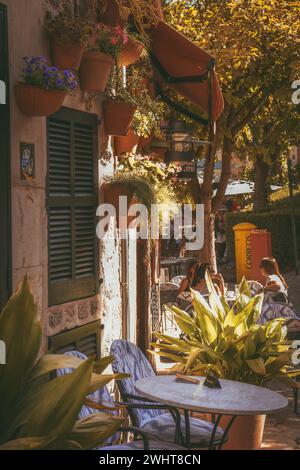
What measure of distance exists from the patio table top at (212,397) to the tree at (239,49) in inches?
326

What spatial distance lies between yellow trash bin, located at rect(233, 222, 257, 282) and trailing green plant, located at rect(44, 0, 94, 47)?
628 inches

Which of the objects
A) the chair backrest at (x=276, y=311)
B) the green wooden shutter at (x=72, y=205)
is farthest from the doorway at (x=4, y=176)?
the chair backrest at (x=276, y=311)

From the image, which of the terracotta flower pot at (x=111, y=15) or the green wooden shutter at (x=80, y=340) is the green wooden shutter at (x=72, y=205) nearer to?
the green wooden shutter at (x=80, y=340)

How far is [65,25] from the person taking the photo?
584 cm

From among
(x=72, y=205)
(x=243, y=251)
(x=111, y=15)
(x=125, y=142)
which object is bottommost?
(x=243, y=251)

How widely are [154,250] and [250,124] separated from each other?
7460 mm

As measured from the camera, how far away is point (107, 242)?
719 centimetres

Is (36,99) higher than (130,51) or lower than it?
lower

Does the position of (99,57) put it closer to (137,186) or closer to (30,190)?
(137,186)

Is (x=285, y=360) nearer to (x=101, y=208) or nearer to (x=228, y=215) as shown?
(x=101, y=208)

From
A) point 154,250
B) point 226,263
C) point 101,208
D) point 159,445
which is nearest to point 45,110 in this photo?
point 101,208

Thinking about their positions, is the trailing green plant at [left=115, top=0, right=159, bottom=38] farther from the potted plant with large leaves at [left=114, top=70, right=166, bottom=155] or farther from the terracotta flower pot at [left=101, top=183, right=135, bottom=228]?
the terracotta flower pot at [left=101, top=183, right=135, bottom=228]

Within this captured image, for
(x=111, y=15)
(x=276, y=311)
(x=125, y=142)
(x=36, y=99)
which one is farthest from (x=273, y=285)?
(x=36, y=99)

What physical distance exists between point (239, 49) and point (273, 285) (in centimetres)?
433
